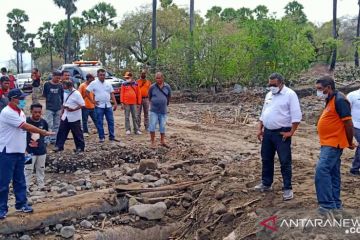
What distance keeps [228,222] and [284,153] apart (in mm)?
1165

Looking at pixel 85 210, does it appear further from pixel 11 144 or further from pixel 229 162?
pixel 229 162

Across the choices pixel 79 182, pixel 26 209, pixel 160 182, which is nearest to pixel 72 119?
pixel 79 182

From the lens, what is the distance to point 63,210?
708 cm

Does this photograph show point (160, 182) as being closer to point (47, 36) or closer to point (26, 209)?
point (26, 209)

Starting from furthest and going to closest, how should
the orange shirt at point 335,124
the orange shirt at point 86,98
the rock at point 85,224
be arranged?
the orange shirt at point 86,98, the rock at point 85,224, the orange shirt at point 335,124

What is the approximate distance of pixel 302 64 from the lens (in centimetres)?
2541

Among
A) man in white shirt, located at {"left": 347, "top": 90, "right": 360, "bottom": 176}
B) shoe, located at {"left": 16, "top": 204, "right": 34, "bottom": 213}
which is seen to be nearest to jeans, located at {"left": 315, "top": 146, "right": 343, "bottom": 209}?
man in white shirt, located at {"left": 347, "top": 90, "right": 360, "bottom": 176}

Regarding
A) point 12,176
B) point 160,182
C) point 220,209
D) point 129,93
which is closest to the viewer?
point 12,176

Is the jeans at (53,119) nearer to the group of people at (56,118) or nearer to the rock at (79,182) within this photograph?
the group of people at (56,118)

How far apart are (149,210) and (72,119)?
11.8 ft

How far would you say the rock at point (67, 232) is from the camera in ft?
22.2

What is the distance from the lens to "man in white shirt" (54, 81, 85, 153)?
33.4 ft

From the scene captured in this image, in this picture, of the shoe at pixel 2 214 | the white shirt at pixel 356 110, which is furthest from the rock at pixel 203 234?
the white shirt at pixel 356 110

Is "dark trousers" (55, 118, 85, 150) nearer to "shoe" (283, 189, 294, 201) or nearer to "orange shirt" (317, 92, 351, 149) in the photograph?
"shoe" (283, 189, 294, 201)
